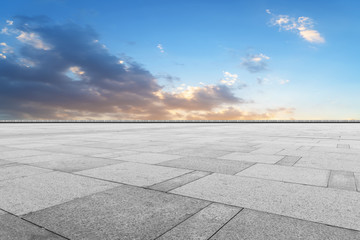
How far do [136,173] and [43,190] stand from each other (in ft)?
6.85

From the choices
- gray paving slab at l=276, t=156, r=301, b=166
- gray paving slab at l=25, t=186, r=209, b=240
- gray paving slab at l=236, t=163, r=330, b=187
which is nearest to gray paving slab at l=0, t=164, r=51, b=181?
gray paving slab at l=25, t=186, r=209, b=240

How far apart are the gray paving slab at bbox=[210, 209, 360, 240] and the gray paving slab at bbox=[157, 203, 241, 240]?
0.11 meters

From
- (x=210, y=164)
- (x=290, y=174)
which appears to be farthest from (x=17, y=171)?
(x=290, y=174)

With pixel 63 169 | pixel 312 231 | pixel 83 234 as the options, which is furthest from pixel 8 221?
pixel 312 231

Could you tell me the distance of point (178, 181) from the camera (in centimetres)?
569

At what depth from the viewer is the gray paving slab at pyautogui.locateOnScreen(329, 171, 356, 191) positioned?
5414mm

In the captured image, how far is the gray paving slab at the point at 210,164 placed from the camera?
693 cm

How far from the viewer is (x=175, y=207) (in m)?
4.12

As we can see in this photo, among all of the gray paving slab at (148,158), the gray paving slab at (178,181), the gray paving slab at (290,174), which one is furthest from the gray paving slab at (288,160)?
the gray paving slab at (148,158)

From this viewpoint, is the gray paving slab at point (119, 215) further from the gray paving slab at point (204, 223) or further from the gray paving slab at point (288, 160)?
the gray paving slab at point (288, 160)

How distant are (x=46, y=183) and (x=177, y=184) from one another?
2809mm

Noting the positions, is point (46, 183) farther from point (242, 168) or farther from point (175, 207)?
point (242, 168)

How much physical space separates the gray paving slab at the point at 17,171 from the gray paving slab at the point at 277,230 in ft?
17.5

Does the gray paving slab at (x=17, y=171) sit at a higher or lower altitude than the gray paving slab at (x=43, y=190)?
higher
